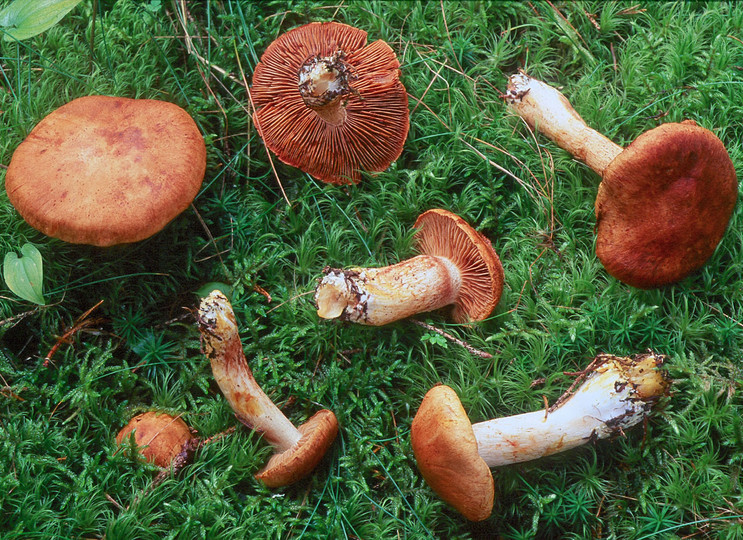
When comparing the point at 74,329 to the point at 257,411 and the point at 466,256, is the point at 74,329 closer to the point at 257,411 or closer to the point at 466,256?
the point at 257,411

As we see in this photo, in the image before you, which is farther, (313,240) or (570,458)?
(313,240)

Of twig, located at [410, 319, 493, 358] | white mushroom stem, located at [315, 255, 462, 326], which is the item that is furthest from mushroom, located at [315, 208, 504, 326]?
twig, located at [410, 319, 493, 358]

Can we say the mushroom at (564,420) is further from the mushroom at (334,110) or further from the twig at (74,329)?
the twig at (74,329)

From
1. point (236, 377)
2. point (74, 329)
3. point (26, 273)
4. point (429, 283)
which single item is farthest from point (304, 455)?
point (26, 273)


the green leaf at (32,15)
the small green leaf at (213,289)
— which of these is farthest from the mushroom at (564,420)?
the green leaf at (32,15)

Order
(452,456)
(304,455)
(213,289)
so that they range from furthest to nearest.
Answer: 1. (213,289)
2. (304,455)
3. (452,456)

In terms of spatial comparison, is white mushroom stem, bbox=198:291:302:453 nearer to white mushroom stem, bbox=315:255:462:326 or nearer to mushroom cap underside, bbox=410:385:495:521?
white mushroom stem, bbox=315:255:462:326

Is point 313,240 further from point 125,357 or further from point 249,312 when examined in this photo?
point 125,357

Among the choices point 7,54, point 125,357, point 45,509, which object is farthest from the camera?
point 7,54

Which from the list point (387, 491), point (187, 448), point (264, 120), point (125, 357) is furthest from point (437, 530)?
point (264, 120)
